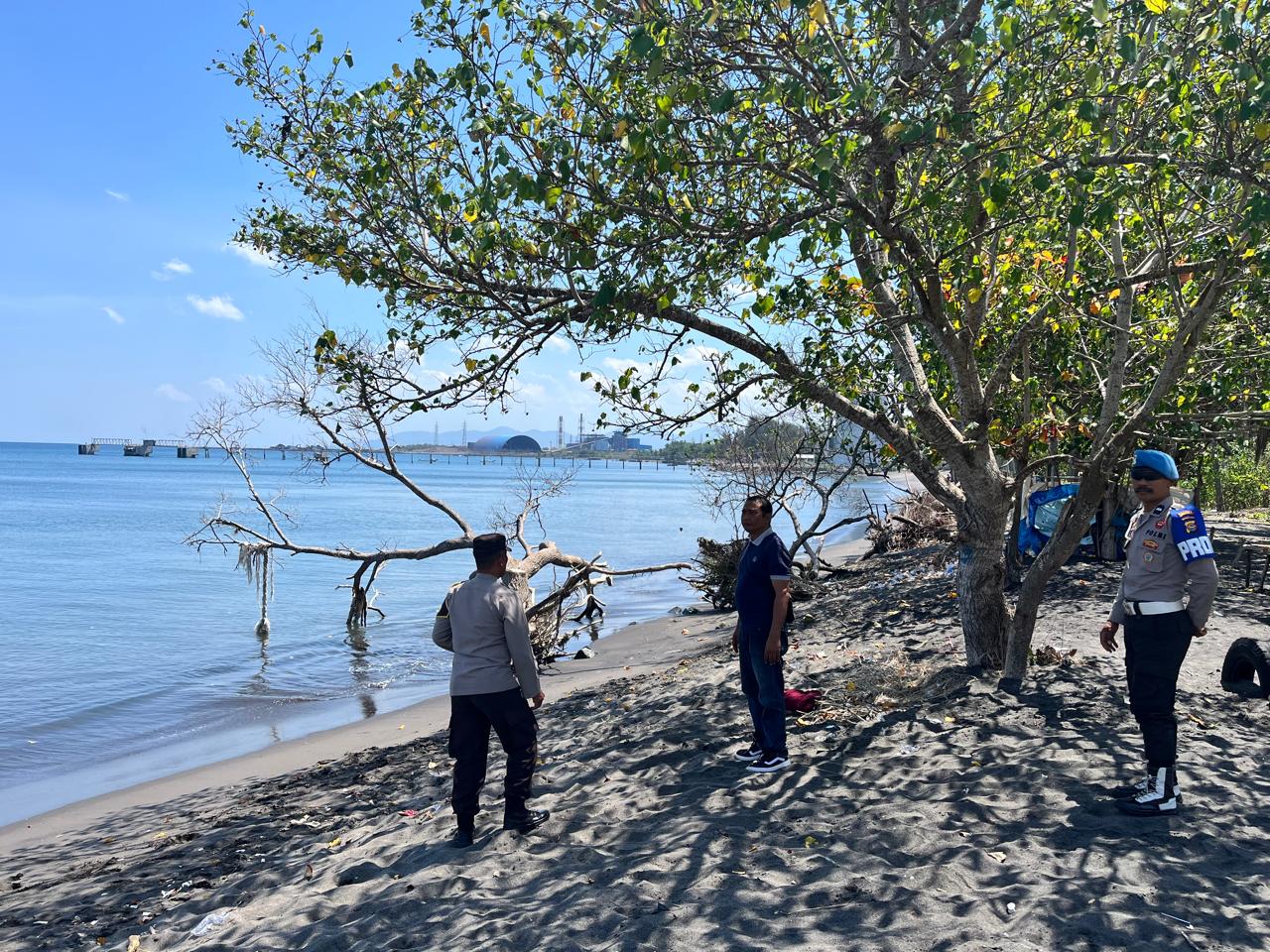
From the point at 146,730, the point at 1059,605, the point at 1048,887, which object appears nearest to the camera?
the point at 1048,887

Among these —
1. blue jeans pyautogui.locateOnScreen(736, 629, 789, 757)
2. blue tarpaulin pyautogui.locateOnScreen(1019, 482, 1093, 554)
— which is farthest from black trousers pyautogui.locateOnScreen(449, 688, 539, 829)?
blue tarpaulin pyautogui.locateOnScreen(1019, 482, 1093, 554)

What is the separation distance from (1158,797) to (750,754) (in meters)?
2.61

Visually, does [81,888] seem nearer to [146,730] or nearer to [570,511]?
[146,730]

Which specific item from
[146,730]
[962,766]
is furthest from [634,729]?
[146,730]

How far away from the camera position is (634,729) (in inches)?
334

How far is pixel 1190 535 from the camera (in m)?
5.32

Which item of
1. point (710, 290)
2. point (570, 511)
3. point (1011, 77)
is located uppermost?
point (1011, 77)

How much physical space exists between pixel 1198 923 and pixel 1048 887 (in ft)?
2.07

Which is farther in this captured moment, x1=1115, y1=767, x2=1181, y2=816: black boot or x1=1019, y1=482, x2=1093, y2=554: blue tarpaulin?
x1=1019, y1=482, x2=1093, y2=554: blue tarpaulin

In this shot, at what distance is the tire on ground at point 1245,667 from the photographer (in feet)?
25.6

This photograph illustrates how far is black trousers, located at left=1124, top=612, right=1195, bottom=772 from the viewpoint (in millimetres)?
5328

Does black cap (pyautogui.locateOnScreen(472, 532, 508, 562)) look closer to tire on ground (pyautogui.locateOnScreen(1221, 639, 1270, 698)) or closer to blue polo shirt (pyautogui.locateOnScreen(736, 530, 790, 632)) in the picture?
blue polo shirt (pyautogui.locateOnScreen(736, 530, 790, 632))

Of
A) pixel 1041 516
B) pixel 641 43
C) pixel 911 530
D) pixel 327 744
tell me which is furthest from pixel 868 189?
pixel 911 530

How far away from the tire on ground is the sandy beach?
184 mm
